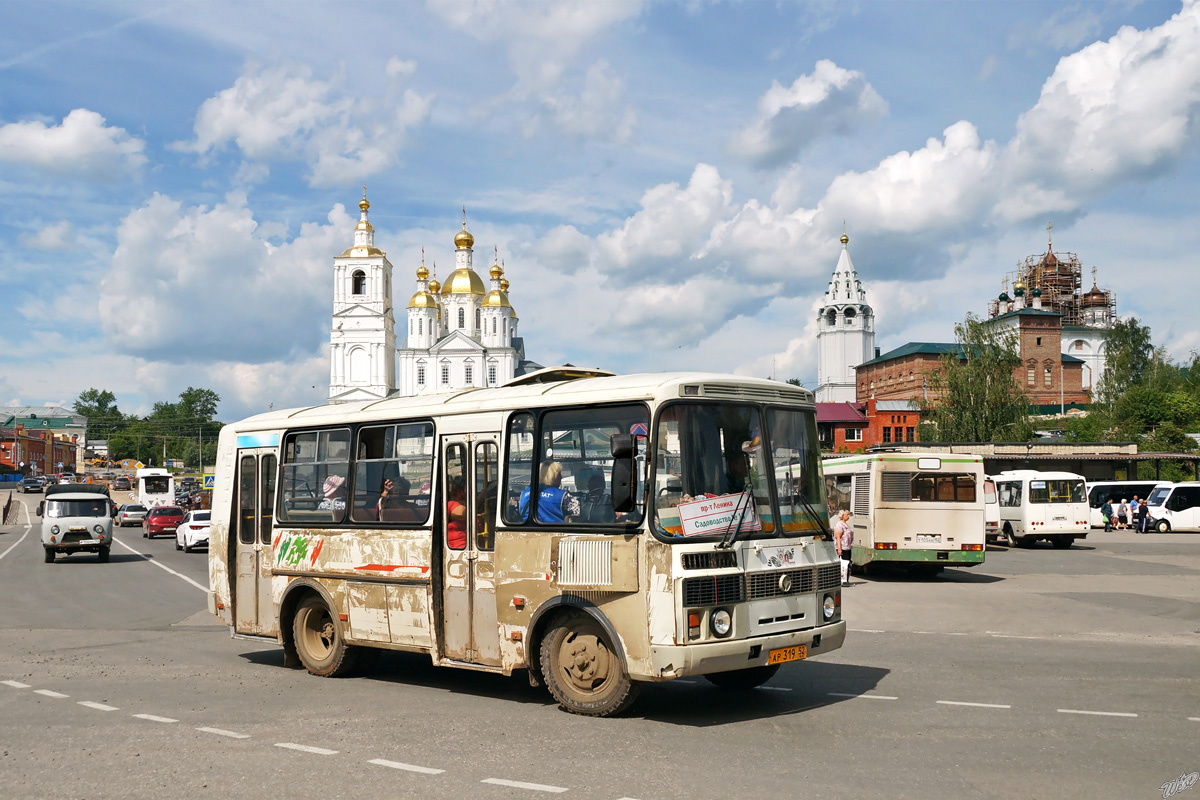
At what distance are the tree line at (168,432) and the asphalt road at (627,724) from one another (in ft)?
498

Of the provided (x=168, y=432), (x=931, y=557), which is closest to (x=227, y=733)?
(x=931, y=557)

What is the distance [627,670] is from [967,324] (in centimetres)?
6733

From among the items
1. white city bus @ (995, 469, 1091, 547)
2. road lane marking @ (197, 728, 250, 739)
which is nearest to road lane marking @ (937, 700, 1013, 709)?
road lane marking @ (197, 728, 250, 739)

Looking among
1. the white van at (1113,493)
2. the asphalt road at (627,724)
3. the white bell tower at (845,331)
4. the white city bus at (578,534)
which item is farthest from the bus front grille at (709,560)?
the white bell tower at (845,331)

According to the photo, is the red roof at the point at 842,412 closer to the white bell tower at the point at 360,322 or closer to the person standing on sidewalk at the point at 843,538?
the white bell tower at the point at 360,322

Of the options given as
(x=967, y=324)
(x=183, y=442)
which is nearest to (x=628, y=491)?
(x=967, y=324)

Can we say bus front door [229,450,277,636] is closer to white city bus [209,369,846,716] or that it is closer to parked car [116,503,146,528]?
white city bus [209,369,846,716]

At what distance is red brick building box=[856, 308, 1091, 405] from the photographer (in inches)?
4611

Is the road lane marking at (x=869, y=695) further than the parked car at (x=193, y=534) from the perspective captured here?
No

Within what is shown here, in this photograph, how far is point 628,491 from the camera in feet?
26.2

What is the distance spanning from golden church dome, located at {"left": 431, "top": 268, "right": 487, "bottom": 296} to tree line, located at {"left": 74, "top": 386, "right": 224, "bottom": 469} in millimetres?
51533

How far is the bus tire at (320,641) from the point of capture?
1070cm

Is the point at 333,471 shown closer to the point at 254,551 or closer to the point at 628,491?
the point at 254,551

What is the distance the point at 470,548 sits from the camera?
371 inches
